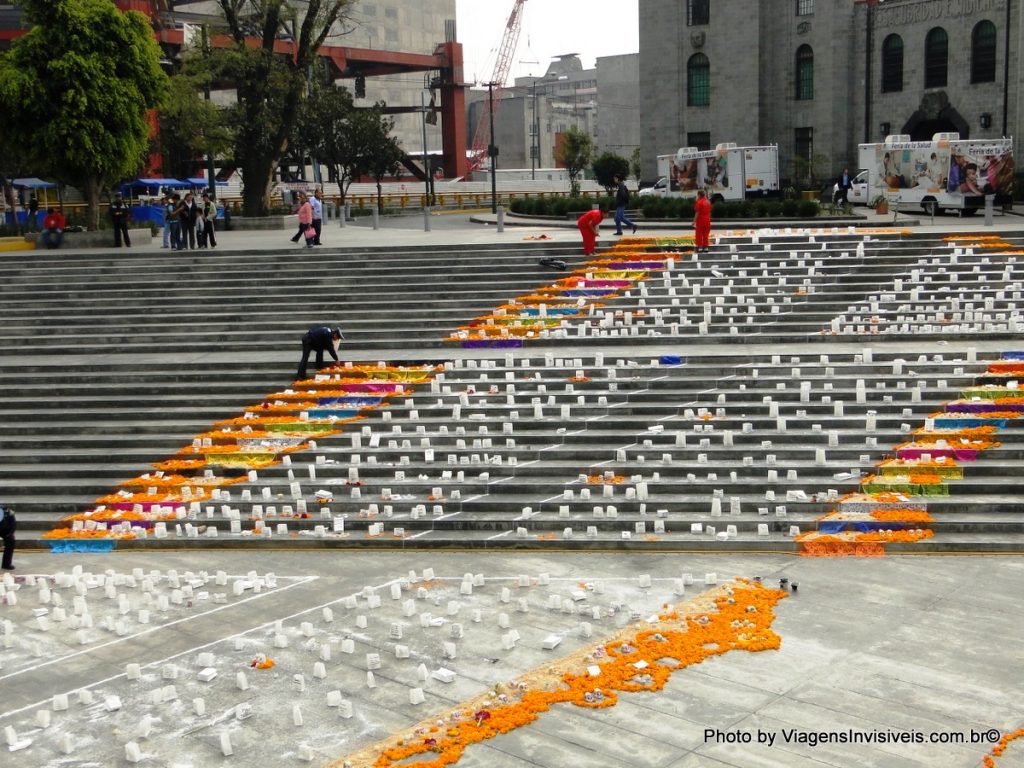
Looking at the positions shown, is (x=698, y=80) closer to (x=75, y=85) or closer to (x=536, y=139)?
(x=75, y=85)

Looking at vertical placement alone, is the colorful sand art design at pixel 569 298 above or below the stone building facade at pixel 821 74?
below

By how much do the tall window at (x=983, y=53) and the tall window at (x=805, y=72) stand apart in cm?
680

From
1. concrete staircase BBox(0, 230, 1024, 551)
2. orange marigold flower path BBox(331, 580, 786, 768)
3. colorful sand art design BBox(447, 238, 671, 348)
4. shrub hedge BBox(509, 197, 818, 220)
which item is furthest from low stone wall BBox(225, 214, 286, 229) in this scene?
orange marigold flower path BBox(331, 580, 786, 768)

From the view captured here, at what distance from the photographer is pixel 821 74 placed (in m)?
48.6

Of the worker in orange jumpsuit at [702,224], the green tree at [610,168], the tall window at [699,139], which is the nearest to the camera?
the worker in orange jumpsuit at [702,224]

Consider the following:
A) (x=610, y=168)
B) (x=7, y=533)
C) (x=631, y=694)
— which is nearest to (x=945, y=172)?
(x=610, y=168)

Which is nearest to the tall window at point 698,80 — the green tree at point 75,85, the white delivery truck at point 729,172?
the white delivery truck at point 729,172

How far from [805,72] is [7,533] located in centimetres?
4315

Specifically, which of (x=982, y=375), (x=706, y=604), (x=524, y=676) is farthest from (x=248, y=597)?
(x=982, y=375)

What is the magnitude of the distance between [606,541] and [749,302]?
8959 mm

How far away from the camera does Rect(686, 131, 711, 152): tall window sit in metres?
51.4

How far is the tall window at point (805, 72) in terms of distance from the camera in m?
49.2

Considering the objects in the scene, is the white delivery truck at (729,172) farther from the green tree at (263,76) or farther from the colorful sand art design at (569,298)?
the colorful sand art design at (569,298)

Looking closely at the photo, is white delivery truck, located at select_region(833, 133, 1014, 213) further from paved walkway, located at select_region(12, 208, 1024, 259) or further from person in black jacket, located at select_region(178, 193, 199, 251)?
person in black jacket, located at select_region(178, 193, 199, 251)
